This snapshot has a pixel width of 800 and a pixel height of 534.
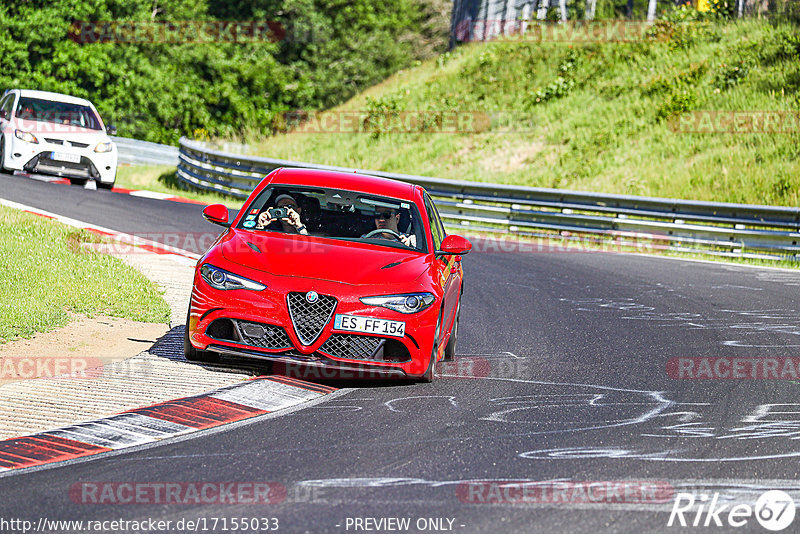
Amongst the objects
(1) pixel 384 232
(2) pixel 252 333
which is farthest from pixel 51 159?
(2) pixel 252 333

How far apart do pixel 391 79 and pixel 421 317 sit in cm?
A: 3429

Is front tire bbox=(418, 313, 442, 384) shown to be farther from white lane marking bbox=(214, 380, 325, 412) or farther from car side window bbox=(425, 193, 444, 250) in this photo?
car side window bbox=(425, 193, 444, 250)

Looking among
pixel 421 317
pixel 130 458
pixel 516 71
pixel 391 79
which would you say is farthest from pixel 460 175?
pixel 130 458

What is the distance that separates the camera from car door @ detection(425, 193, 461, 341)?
8242mm

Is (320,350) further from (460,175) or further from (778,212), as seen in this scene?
(460,175)

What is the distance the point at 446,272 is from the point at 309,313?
1.64 meters

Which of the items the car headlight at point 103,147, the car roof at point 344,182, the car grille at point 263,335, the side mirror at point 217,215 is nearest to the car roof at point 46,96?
the car headlight at point 103,147

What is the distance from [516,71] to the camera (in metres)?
36.7

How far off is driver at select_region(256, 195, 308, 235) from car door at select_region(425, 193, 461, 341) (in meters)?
1.14

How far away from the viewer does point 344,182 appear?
29.7 feet

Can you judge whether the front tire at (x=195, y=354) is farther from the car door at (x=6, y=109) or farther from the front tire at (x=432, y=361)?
the car door at (x=6, y=109)

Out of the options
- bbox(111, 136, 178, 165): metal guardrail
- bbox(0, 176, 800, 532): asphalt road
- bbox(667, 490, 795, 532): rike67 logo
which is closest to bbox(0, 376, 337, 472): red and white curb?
bbox(0, 176, 800, 532): asphalt road

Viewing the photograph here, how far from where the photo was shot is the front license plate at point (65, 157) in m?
19.9

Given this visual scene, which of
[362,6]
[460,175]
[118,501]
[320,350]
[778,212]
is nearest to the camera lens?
[118,501]
